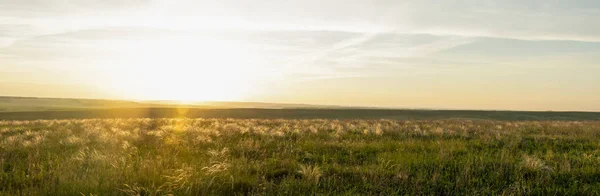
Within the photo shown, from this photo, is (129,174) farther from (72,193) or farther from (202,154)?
(202,154)

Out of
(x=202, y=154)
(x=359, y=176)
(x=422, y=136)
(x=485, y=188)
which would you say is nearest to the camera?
(x=485, y=188)

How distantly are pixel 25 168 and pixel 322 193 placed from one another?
614 cm

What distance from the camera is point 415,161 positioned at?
8.55m

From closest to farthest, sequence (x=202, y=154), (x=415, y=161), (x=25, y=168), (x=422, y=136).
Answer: (x=25, y=168) → (x=415, y=161) → (x=202, y=154) → (x=422, y=136)

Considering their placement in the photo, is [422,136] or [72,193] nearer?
[72,193]

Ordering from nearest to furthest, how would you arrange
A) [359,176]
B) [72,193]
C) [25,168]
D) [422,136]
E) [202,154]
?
[72,193] → [359,176] → [25,168] → [202,154] → [422,136]

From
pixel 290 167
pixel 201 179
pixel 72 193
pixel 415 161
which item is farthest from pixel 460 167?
pixel 72 193

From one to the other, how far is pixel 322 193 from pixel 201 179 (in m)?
2.05

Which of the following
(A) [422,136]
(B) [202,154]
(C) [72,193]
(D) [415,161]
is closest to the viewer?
(C) [72,193]

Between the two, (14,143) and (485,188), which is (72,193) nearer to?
(485,188)

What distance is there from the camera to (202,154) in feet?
32.4

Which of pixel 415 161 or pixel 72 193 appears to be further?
pixel 415 161

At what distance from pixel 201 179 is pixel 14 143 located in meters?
9.04

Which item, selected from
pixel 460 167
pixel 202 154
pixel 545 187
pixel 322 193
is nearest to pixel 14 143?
pixel 202 154
